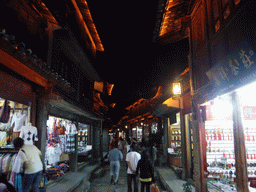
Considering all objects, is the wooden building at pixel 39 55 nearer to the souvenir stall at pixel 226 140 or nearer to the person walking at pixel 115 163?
the person walking at pixel 115 163

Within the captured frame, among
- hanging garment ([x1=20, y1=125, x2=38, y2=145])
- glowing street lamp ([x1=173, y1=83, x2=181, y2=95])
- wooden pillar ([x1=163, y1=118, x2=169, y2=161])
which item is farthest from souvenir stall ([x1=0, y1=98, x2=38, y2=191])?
wooden pillar ([x1=163, y1=118, x2=169, y2=161])

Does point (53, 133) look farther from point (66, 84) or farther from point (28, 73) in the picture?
point (28, 73)

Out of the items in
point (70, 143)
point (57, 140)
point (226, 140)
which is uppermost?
point (226, 140)

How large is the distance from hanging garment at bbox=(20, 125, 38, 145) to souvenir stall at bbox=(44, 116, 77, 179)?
164 inches

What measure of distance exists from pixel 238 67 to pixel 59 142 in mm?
12234

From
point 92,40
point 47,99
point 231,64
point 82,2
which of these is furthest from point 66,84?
point 92,40

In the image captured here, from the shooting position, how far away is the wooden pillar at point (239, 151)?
204 inches

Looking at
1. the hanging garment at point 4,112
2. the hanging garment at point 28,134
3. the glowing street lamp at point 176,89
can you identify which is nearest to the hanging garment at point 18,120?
the hanging garment at point 28,134

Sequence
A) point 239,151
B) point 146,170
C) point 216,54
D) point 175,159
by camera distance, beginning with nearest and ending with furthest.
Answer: point 239,151
point 216,54
point 146,170
point 175,159

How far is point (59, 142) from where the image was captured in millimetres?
13383

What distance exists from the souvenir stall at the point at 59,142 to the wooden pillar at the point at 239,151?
375 inches

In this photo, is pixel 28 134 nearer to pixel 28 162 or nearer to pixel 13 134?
pixel 28 162

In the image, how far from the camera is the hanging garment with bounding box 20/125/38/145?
7.19 meters

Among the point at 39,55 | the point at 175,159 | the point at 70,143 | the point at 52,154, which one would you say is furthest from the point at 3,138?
the point at 175,159
